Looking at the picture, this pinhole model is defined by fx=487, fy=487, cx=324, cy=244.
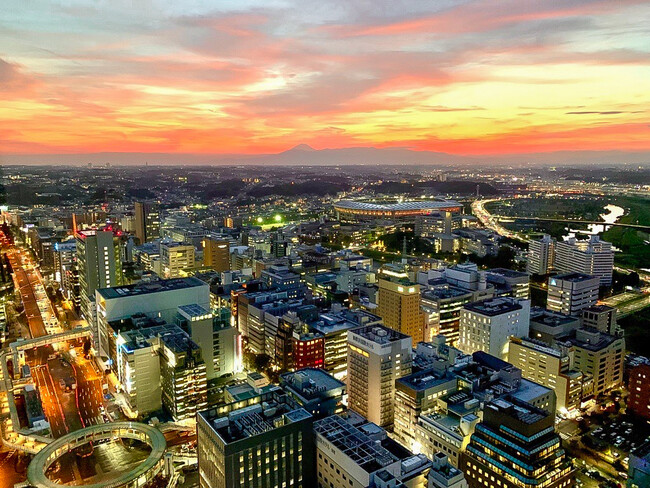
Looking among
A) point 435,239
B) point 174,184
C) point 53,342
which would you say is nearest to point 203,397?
point 53,342

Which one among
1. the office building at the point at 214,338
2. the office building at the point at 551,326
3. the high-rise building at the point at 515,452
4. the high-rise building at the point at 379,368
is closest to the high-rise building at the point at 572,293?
the office building at the point at 551,326

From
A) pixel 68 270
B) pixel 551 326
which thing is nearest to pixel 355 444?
pixel 551 326

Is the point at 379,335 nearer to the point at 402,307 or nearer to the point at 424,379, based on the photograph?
the point at 424,379

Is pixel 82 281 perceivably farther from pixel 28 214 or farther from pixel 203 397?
pixel 28 214

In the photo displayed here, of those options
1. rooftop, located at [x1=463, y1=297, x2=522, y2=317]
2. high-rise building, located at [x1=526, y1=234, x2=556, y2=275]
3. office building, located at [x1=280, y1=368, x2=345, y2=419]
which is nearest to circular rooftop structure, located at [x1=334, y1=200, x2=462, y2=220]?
high-rise building, located at [x1=526, y1=234, x2=556, y2=275]

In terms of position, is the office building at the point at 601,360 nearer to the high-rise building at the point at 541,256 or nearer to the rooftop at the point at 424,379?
the rooftop at the point at 424,379

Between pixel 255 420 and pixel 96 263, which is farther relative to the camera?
pixel 96 263
